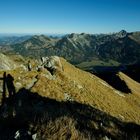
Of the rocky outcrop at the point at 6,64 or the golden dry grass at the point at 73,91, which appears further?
the rocky outcrop at the point at 6,64

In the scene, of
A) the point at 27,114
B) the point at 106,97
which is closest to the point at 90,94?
the point at 106,97

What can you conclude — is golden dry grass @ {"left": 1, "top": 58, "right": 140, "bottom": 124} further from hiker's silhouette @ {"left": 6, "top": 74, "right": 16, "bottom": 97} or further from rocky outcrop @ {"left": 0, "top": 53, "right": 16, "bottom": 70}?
rocky outcrop @ {"left": 0, "top": 53, "right": 16, "bottom": 70}

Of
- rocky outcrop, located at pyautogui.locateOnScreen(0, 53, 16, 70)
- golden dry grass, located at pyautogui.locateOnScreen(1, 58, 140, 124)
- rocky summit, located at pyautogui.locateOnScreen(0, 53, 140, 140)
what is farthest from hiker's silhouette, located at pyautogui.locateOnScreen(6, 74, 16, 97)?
rocky outcrop, located at pyautogui.locateOnScreen(0, 53, 16, 70)

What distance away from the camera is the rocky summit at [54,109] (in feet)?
25.8

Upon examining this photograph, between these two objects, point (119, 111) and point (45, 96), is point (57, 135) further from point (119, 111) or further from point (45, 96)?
point (119, 111)

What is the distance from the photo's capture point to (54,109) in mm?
12078

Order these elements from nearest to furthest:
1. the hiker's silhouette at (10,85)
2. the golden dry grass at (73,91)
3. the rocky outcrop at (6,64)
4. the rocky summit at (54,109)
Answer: the rocky summit at (54,109)
the hiker's silhouette at (10,85)
the golden dry grass at (73,91)
the rocky outcrop at (6,64)

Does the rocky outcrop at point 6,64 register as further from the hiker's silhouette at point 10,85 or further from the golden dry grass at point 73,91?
the hiker's silhouette at point 10,85

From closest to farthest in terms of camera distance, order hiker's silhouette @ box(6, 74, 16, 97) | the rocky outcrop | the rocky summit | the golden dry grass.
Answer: the rocky summit → hiker's silhouette @ box(6, 74, 16, 97) → the golden dry grass → the rocky outcrop

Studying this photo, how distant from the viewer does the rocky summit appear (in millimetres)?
7875

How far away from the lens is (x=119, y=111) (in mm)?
43719

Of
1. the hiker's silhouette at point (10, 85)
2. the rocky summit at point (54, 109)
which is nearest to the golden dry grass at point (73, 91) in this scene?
the rocky summit at point (54, 109)

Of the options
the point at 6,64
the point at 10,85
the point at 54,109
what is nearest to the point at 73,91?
the point at 10,85

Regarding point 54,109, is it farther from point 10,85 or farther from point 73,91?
Answer: point 73,91
